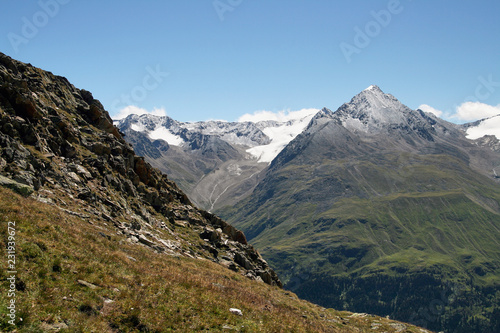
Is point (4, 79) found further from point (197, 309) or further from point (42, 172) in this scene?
point (197, 309)

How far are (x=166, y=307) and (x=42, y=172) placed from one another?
90.3 feet

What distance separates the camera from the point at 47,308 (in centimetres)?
1614

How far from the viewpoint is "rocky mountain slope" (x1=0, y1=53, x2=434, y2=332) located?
17812 millimetres

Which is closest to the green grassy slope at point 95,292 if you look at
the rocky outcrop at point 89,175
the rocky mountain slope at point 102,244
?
the rocky mountain slope at point 102,244

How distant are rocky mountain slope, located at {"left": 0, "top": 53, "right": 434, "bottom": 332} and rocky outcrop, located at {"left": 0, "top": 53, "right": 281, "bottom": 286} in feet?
0.60

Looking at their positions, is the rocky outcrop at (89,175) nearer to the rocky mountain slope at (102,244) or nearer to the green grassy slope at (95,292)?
the rocky mountain slope at (102,244)

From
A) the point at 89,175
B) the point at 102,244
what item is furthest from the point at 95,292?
the point at 89,175

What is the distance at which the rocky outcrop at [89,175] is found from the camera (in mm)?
38875

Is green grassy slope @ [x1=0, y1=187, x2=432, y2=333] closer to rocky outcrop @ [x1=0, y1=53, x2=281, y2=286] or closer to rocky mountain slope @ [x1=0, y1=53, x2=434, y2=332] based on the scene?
rocky mountain slope @ [x1=0, y1=53, x2=434, y2=332]

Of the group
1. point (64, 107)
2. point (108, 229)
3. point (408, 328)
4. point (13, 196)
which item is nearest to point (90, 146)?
point (64, 107)

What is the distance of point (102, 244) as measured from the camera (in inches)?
1148

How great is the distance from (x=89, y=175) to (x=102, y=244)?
2236cm

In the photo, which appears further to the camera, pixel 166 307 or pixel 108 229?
pixel 108 229

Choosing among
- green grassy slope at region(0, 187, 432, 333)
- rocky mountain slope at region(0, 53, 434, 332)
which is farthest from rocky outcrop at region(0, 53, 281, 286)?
green grassy slope at region(0, 187, 432, 333)
